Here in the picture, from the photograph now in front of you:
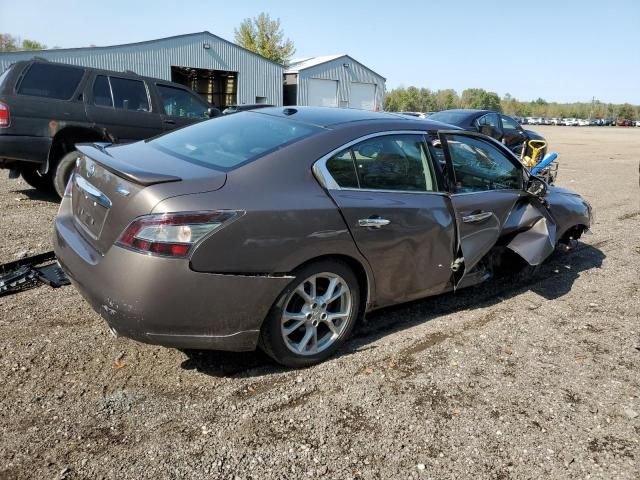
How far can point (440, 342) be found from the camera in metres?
3.77

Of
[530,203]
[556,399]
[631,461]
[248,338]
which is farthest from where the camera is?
[530,203]

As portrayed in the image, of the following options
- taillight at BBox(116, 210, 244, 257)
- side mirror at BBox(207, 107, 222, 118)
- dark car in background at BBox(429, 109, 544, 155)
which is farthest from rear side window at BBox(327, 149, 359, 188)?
dark car in background at BBox(429, 109, 544, 155)

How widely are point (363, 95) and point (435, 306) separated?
34.8 metres

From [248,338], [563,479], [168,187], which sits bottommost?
[563,479]

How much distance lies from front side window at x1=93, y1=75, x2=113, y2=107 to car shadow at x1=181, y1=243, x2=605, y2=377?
522 cm

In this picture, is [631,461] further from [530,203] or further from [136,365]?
[136,365]

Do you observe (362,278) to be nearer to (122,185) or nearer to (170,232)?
(170,232)

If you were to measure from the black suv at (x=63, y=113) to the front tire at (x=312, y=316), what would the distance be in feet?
16.3

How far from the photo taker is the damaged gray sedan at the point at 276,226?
2.67 m

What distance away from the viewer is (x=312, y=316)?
10.5 ft

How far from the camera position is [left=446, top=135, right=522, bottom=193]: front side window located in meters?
4.05

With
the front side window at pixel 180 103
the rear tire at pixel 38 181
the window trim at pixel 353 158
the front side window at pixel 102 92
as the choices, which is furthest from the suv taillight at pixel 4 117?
the window trim at pixel 353 158

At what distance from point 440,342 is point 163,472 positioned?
216 cm

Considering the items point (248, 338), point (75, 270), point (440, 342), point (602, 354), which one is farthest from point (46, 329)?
point (602, 354)
